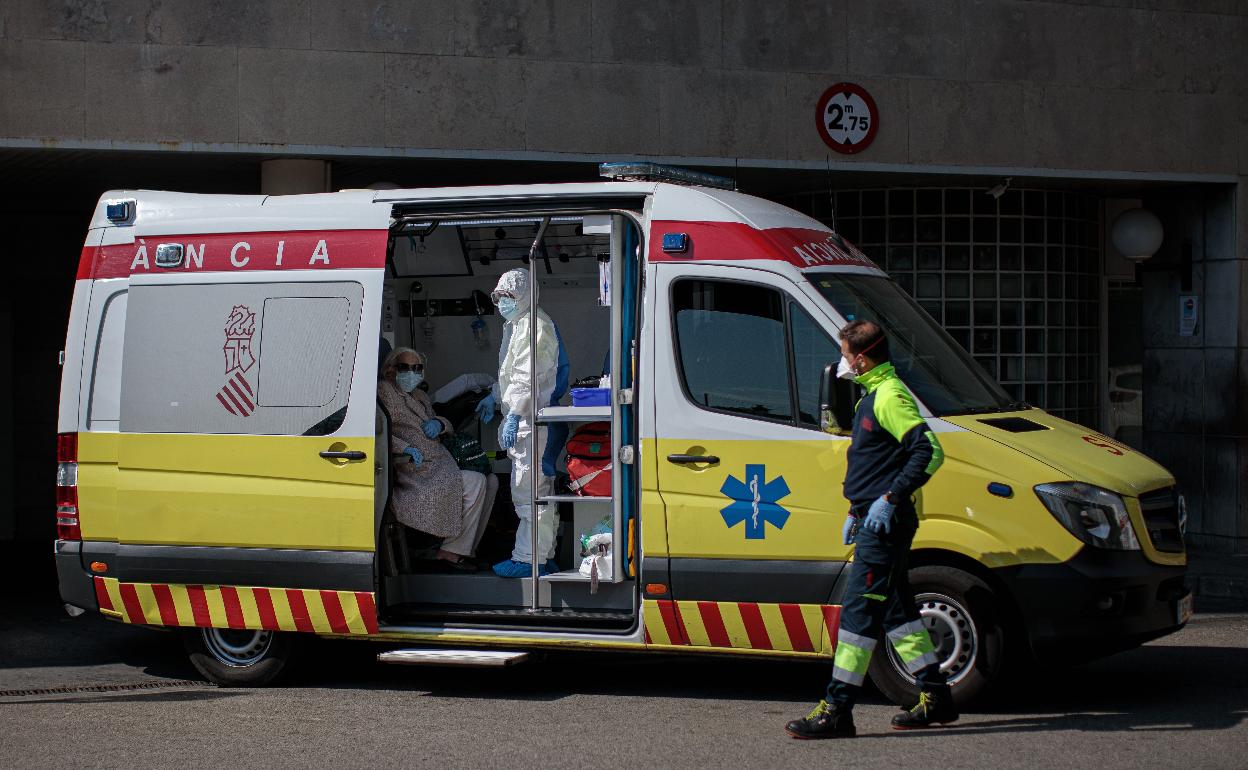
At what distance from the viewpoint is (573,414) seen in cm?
778

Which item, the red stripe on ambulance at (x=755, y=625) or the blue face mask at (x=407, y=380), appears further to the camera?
the blue face mask at (x=407, y=380)

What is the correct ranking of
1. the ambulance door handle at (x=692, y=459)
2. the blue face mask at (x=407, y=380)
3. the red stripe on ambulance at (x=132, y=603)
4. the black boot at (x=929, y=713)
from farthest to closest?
1. the blue face mask at (x=407, y=380)
2. the red stripe on ambulance at (x=132, y=603)
3. the ambulance door handle at (x=692, y=459)
4. the black boot at (x=929, y=713)

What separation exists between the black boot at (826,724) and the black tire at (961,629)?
20.0 inches

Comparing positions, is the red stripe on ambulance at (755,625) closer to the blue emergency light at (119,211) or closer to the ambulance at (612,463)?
the ambulance at (612,463)

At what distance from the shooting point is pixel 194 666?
8.30 meters

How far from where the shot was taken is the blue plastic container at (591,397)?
7793 mm

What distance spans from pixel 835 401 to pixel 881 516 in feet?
2.26

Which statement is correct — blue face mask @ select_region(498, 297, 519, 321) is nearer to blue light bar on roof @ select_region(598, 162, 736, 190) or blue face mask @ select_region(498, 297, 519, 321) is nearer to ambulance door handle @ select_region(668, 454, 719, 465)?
blue light bar on roof @ select_region(598, 162, 736, 190)

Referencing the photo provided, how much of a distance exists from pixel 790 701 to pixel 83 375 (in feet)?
13.4

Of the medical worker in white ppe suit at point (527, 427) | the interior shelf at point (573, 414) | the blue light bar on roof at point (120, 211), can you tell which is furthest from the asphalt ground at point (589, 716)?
the blue light bar on roof at point (120, 211)

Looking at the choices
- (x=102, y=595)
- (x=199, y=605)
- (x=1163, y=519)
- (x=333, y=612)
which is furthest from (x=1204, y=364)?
(x=102, y=595)

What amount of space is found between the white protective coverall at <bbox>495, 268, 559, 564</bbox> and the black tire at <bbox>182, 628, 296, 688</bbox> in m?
1.33

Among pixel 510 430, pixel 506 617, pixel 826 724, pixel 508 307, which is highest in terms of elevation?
pixel 508 307

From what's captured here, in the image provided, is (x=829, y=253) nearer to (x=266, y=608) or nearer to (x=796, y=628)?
(x=796, y=628)
